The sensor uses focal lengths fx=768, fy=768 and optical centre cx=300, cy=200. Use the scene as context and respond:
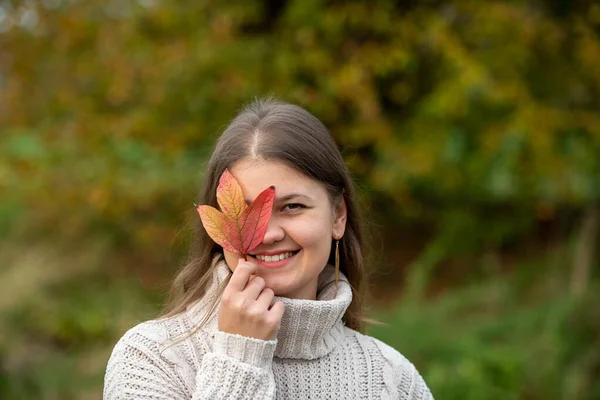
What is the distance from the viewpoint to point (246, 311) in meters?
1.73

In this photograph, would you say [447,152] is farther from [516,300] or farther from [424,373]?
[424,373]

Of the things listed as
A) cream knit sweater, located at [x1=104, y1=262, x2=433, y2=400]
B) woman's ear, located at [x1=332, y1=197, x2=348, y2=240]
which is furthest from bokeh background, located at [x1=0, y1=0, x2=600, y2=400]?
woman's ear, located at [x1=332, y1=197, x2=348, y2=240]

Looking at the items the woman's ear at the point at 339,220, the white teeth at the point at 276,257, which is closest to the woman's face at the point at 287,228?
the white teeth at the point at 276,257

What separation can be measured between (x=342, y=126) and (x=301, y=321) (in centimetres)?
402

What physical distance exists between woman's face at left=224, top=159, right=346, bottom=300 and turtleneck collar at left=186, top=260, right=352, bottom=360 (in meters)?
0.05

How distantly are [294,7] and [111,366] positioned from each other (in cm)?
443

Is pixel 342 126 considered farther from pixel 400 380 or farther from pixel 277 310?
pixel 277 310

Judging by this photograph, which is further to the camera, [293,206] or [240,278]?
[293,206]

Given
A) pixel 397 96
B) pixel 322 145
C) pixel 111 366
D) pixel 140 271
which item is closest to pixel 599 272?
pixel 397 96

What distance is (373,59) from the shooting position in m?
5.50

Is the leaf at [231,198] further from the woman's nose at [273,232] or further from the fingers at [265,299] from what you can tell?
the fingers at [265,299]

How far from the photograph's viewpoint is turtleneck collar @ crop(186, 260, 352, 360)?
1.89 meters

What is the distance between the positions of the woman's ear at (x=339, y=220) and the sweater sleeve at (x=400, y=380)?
0.34 meters

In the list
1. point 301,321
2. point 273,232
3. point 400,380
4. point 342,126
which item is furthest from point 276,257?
point 342,126
